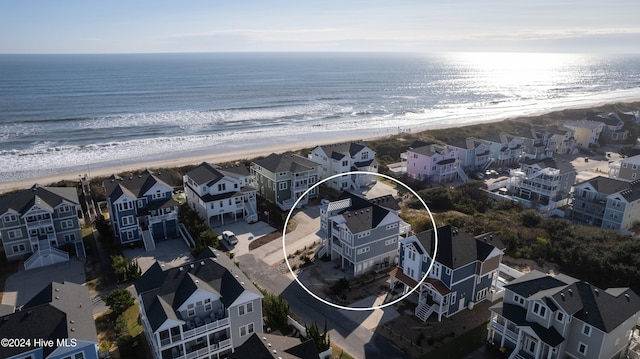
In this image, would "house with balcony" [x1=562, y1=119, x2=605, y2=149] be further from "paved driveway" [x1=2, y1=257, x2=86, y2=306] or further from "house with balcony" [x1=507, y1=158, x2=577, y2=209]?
"paved driveway" [x1=2, y1=257, x2=86, y2=306]

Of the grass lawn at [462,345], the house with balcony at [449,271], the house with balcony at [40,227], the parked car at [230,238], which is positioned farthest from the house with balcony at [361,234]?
the house with balcony at [40,227]

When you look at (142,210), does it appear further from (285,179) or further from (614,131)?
(614,131)

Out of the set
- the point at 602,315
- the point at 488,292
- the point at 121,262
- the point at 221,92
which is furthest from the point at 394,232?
the point at 221,92

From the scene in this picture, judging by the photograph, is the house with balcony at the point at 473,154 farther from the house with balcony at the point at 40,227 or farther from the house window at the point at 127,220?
the house with balcony at the point at 40,227

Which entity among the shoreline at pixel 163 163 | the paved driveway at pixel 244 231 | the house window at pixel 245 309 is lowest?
the shoreline at pixel 163 163

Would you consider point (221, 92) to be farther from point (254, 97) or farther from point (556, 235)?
point (556, 235)

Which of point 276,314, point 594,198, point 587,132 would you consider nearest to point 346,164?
point 594,198

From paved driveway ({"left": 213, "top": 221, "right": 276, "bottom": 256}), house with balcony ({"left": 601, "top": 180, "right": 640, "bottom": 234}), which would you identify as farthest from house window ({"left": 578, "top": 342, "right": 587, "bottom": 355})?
paved driveway ({"left": 213, "top": 221, "right": 276, "bottom": 256})
